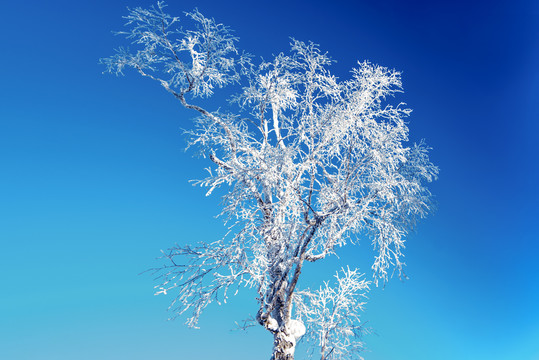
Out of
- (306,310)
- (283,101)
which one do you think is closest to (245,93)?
(283,101)

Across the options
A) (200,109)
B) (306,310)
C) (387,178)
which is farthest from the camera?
(306,310)

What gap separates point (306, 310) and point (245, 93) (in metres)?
5.58

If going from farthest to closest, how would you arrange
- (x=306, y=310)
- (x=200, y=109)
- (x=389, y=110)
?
(x=306, y=310) → (x=200, y=109) → (x=389, y=110)

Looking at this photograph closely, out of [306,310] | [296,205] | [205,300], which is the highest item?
[296,205]

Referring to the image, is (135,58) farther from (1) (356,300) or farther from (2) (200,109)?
(1) (356,300)

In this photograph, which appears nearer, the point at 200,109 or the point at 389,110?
the point at 389,110

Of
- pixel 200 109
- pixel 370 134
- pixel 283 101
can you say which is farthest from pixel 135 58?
pixel 370 134

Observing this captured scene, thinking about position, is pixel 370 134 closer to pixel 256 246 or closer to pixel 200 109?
pixel 256 246

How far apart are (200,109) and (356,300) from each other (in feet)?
19.6

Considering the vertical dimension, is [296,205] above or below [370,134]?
below

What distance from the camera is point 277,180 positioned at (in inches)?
312

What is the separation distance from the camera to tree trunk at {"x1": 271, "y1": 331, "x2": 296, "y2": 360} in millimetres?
7859

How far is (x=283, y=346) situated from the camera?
312 inches

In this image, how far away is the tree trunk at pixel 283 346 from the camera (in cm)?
786
